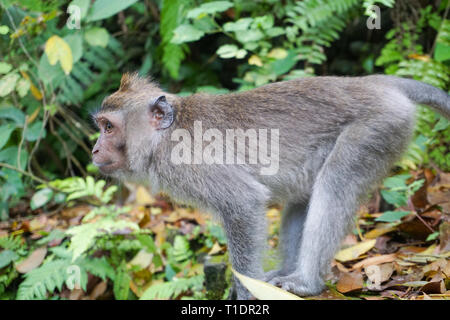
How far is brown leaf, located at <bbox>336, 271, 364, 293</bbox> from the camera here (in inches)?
173

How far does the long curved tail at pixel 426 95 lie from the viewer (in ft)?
15.2

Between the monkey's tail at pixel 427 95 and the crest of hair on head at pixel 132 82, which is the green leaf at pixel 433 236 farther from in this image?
the crest of hair on head at pixel 132 82

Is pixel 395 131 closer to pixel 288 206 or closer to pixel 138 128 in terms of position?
pixel 288 206

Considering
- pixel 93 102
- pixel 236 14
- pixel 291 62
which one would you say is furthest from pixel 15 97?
pixel 291 62

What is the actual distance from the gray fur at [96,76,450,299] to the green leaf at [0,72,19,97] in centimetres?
194

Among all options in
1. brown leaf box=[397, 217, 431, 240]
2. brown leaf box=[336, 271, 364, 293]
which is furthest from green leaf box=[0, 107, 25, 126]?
brown leaf box=[397, 217, 431, 240]

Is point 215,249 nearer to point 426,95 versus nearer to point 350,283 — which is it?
point 350,283

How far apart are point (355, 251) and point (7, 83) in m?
4.68

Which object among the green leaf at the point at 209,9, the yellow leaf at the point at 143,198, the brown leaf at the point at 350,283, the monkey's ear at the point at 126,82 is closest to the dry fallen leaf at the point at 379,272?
the brown leaf at the point at 350,283

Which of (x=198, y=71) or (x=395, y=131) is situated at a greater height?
(x=395, y=131)

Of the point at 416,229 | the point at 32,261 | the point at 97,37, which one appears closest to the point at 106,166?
the point at 32,261

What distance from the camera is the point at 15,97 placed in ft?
25.5

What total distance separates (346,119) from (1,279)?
15.1 ft

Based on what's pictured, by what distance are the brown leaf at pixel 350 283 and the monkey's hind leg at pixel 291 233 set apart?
0.67 meters
